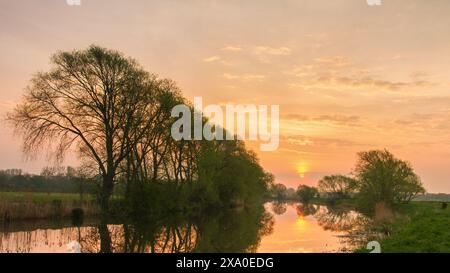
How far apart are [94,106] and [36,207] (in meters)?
9.23

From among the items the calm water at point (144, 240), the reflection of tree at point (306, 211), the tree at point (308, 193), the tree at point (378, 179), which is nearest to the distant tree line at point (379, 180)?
the tree at point (378, 179)

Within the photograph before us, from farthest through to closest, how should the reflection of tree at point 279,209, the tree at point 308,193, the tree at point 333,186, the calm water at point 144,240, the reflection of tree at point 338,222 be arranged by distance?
1. the tree at point 308,193
2. the tree at point 333,186
3. the reflection of tree at point 279,209
4. the reflection of tree at point 338,222
5. the calm water at point 144,240

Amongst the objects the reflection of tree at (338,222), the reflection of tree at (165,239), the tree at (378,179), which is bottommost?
the reflection of tree at (338,222)

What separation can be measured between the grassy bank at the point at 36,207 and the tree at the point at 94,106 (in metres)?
1.64

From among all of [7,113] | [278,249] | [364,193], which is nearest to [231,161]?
[364,193]

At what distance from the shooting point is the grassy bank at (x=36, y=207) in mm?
28544

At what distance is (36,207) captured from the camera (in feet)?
99.9

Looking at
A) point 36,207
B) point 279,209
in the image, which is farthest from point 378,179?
point 279,209

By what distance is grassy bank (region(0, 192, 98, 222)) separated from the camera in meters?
28.5

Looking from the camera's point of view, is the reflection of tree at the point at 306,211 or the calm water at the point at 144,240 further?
the reflection of tree at the point at 306,211

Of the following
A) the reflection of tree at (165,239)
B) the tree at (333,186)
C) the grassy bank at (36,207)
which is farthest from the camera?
the tree at (333,186)

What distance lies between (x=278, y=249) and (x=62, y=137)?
69.4 feet

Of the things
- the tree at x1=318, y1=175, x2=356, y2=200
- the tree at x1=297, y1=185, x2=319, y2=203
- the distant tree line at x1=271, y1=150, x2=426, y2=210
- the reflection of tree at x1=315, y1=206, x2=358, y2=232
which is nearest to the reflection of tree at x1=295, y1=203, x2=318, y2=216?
the reflection of tree at x1=315, y1=206, x2=358, y2=232

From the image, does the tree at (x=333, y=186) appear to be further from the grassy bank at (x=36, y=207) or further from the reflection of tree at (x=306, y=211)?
the grassy bank at (x=36, y=207)
